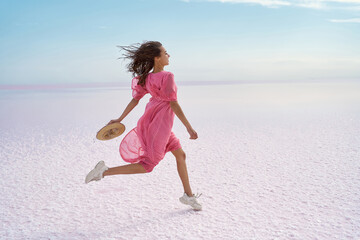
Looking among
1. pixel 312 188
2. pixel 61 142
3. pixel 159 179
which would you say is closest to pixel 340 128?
pixel 312 188

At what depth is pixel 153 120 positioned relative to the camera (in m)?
3.11

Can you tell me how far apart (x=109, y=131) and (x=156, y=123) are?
1.60 feet

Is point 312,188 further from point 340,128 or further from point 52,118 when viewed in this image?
point 52,118

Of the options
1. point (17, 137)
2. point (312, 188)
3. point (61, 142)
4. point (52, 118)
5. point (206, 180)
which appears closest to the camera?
point (312, 188)

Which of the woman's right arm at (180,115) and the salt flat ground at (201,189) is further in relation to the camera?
the woman's right arm at (180,115)

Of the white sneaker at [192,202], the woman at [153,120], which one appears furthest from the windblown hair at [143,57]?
the white sneaker at [192,202]

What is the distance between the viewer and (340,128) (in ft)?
22.3

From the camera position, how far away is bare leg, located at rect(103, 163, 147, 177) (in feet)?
9.85

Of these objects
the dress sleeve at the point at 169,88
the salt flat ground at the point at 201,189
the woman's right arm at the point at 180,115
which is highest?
the dress sleeve at the point at 169,88

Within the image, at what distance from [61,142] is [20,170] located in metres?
1.62

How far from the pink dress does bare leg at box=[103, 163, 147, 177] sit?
41mm

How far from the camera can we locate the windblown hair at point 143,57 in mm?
3123

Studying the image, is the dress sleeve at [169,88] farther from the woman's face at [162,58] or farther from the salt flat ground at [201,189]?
the salt flat ground at [201,189]

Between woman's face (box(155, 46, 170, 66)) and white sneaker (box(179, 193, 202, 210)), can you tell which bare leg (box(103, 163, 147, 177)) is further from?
woman's face (box(155, 46, 170, 66))
